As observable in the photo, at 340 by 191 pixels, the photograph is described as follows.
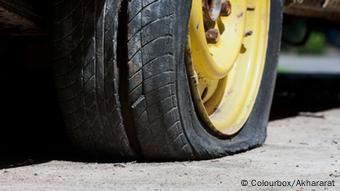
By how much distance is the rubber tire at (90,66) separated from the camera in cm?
371

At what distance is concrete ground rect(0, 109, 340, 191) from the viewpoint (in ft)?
11.4

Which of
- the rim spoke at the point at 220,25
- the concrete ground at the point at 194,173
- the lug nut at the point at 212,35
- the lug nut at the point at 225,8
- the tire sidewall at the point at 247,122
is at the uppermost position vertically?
the lug nut at the point at 225,8

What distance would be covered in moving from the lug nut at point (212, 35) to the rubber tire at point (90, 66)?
0.72 metres

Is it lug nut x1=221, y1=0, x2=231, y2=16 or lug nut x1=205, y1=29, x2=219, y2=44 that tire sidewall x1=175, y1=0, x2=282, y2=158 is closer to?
lug nut x1=221, y1=0, x2=231, y2=16

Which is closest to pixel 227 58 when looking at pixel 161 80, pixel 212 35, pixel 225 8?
pixel 212 35

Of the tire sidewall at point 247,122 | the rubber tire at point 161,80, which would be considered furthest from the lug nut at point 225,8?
the rubber tire at point 161,80

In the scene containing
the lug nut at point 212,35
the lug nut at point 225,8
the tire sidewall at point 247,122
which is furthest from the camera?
the lug nut at point 225,8

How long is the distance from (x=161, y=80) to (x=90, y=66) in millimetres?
280

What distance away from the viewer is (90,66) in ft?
12.2

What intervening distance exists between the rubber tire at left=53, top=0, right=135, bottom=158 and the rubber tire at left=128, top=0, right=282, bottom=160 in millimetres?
70

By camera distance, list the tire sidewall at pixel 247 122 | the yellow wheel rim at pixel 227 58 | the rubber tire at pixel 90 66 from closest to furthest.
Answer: the rubber tire at pixel 90 66 < the tire sidewall at pixel 247 122 < the yellow wheel rim at pixel 227 58

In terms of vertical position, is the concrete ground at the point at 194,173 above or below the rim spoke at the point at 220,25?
below

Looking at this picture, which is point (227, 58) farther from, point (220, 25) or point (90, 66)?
point (90, 66)

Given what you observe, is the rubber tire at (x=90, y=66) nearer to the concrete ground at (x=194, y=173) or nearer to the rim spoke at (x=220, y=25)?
the concrete ground at (x=194, y=173)
